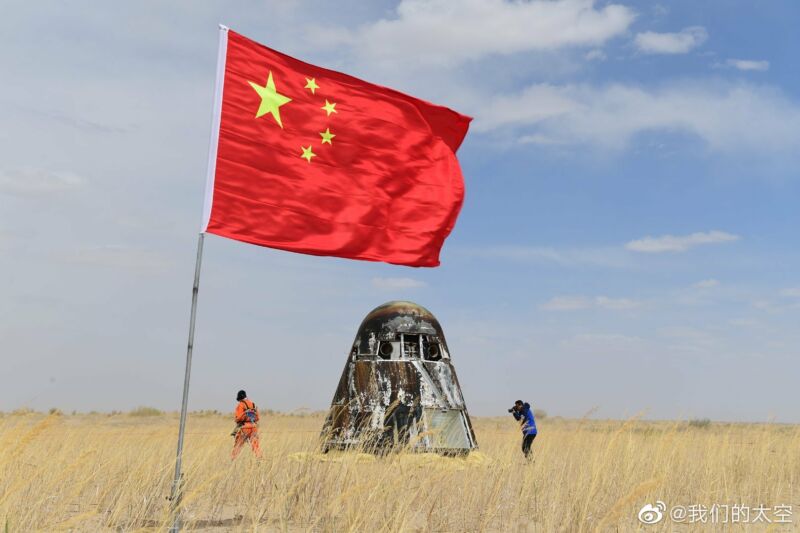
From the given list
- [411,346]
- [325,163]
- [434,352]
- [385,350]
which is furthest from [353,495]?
[434,352]

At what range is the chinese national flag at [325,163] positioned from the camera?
7.16m

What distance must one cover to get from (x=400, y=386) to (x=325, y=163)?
6465mm

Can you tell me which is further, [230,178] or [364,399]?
[364,399]

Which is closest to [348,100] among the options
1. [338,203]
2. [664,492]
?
[338,203]

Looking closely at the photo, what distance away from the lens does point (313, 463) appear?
337 inches

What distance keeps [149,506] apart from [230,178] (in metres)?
3.71

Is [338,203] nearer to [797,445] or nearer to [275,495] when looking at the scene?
[275,495]

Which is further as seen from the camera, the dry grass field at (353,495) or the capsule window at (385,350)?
the capsule window at (385,350)

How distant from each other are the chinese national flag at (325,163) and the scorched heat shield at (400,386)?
17.3 feet

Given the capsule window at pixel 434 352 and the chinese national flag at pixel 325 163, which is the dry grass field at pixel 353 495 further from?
the capsule window at pixel 434 352

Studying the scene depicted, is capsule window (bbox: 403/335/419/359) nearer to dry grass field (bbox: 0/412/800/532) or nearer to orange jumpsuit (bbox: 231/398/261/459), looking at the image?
orange jumpsuit (bbox: 231/398/261/459)

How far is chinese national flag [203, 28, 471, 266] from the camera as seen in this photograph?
7.16m

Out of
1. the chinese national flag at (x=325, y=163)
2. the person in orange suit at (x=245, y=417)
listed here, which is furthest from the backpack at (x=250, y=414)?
the chinese national flag at (x=325, y=163)

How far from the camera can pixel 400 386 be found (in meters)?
13.4
